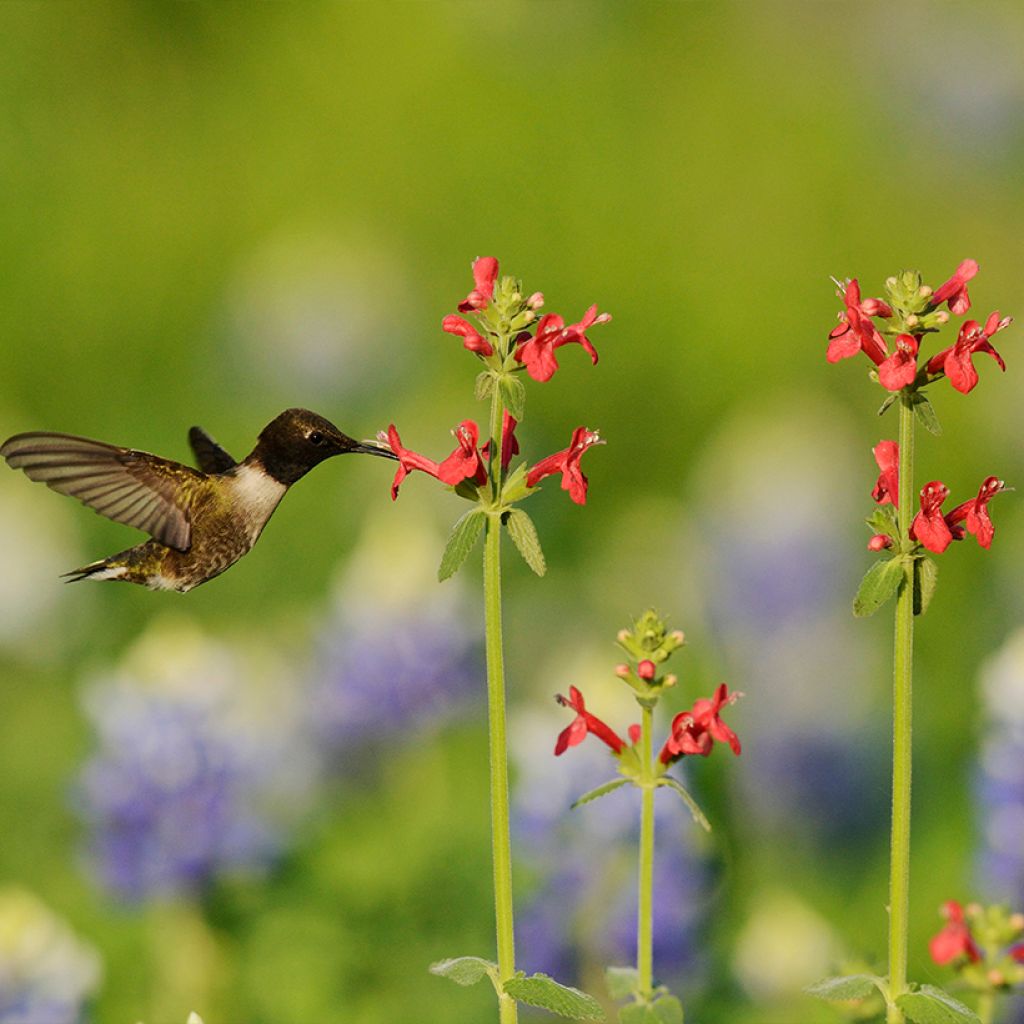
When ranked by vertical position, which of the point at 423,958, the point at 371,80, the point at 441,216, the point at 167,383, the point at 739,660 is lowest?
the point at 423,958

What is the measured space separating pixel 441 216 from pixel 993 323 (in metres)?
5.89

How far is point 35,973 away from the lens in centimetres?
278

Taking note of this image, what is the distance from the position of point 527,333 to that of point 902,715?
0.47 m

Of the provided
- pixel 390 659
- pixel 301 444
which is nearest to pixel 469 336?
pixel 301 444

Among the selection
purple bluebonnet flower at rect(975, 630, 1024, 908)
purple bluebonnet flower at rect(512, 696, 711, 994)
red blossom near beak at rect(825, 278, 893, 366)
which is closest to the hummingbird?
red blossom near beak at rect(825, 278, 893, 366)

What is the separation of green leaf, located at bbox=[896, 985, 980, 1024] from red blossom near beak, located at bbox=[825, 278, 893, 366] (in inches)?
22.2

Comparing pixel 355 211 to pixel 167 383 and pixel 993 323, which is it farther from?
pixel 993 323

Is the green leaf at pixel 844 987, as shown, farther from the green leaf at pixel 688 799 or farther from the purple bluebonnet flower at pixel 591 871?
the purple bluebonnet flower at pixel 591 871

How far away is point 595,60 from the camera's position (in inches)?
335

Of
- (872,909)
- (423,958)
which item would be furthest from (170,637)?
(872,909)

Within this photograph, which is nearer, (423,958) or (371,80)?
(423,958)

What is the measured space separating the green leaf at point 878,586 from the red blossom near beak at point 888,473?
4.1 inches

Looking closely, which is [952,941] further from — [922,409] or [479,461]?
[479,461]

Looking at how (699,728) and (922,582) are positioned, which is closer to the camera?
(922,582)
